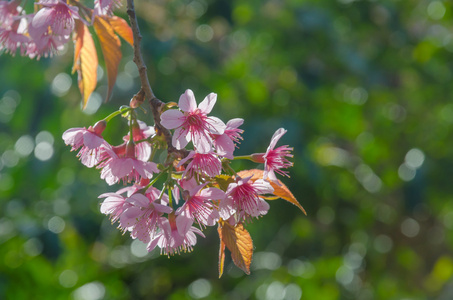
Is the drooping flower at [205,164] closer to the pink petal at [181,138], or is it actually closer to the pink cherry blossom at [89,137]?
the pink petal at [181,138]

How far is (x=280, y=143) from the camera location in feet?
6.77

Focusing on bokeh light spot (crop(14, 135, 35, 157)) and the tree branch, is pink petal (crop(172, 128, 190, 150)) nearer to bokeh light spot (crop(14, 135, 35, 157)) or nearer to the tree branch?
the tree branch

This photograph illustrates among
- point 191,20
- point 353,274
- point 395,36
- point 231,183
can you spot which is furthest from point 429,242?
point 231,183

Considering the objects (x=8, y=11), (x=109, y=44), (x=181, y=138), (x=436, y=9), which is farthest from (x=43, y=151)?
(x=436, y=9)

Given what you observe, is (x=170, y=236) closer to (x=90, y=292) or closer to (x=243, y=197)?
(x=243, y=197)

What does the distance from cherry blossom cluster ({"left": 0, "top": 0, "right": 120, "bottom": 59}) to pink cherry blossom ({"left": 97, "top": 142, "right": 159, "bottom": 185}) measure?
17 cm

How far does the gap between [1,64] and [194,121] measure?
2.17 metres

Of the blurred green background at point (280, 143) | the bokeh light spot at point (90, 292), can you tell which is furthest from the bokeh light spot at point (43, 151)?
the bokeh light spot at point (90, 292)

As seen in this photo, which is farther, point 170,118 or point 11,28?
point 11,28

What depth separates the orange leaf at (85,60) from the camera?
2.63 feet

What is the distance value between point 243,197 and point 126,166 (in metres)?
0.14

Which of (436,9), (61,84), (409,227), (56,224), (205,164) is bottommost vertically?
(409,227)

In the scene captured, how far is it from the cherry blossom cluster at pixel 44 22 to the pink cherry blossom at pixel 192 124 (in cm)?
18

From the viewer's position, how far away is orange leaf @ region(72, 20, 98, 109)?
2.63ft
